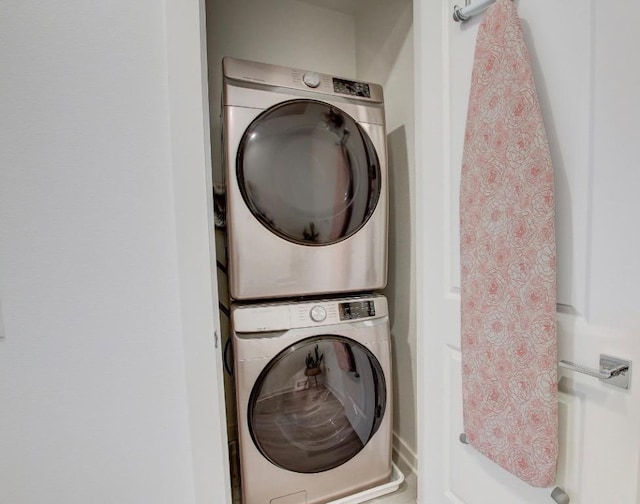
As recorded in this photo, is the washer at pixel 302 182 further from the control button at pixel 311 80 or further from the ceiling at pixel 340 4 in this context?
the ceiling at pixel 340 4

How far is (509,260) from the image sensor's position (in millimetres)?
789

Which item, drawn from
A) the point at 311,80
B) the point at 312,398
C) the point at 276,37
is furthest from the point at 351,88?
the point at 312,398

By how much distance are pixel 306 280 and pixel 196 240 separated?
495mm

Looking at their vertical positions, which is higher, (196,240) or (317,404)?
(196,240)

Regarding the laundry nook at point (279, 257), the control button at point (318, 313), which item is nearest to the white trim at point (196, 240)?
the laundry nook at point (279, 257)

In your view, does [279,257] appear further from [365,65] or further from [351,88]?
[365,65]

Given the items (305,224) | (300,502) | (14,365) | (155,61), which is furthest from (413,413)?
(155,61)

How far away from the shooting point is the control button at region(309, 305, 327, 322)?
1228 millimetres

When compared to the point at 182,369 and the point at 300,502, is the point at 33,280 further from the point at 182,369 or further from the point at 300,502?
the point at 300,502

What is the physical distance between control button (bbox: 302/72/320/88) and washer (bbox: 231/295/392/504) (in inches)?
35.9

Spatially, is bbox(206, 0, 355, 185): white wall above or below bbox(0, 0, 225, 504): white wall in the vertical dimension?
above

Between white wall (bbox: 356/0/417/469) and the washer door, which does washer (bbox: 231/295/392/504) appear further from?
white wall (bbox: 356/0/417/469)

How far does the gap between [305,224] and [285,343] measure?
1.62ft

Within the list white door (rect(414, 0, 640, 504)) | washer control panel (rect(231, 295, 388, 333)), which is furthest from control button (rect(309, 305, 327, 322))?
white door (rect(414, 0, 640, 504))
